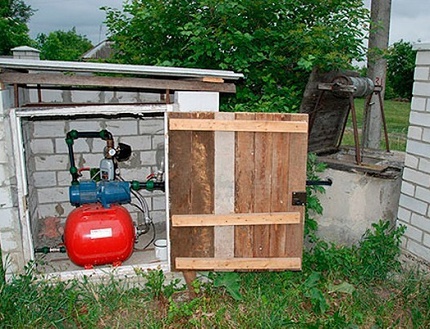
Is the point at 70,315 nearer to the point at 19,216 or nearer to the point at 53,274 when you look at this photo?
the point at 53,274

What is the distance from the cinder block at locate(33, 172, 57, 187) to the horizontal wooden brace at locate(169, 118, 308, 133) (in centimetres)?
258

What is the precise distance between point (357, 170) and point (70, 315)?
330 cm

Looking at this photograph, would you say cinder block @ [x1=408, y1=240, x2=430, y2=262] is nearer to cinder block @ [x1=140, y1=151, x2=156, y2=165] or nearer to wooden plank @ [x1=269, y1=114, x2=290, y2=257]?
wooden plank @ [x1=269, y1=114, x2=290, y2=257]

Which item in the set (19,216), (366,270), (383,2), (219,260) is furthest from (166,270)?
(383,2)

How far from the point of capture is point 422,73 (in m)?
3.94

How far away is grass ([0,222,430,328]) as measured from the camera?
347 cm

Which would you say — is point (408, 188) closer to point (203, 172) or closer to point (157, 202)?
point (203, 172)

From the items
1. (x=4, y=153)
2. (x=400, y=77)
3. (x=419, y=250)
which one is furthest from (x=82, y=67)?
(x=400, y=77)

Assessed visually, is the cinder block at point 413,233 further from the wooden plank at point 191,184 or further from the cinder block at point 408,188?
the wooden plank at point 191,184

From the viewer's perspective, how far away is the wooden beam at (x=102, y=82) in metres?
3.37

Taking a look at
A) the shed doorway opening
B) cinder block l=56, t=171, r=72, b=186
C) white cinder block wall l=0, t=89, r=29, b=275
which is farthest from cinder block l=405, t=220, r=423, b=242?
cinder block l=56, t=171, r=72, b=186

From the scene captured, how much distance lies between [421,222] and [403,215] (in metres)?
0.25

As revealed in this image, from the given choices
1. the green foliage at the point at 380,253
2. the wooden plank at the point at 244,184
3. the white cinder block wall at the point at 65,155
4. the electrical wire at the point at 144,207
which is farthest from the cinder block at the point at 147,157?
the green foliage at the point at 380,253

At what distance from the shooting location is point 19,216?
3.60 meters
